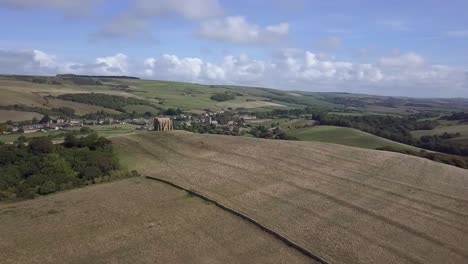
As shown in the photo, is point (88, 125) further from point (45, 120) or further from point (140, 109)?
point (140, 109)

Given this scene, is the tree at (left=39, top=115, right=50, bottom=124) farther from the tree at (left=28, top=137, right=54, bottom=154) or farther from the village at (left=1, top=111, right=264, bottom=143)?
the tree at (left=28, top=137, right=54, bottom=154)

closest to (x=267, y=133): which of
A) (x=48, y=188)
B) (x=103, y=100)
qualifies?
(x=48, y=188)

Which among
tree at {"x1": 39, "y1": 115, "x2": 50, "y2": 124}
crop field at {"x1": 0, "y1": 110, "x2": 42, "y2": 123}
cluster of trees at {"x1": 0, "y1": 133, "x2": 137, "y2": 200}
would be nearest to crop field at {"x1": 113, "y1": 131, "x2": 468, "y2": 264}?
cluster of trees at {"x1": 0, "y1": 133, "x2": 137, "y2": 200}

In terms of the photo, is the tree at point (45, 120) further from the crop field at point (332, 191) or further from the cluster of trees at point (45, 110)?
the crop field at point (332, 191)

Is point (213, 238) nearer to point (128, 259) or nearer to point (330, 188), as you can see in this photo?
point (128, 259)

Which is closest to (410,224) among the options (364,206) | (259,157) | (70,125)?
(364,206)

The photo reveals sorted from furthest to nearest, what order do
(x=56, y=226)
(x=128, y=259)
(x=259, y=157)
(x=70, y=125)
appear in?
(x=70, y=125) → (x=259, y=157) → (x=56, y=226) → (x=128, y=259)
